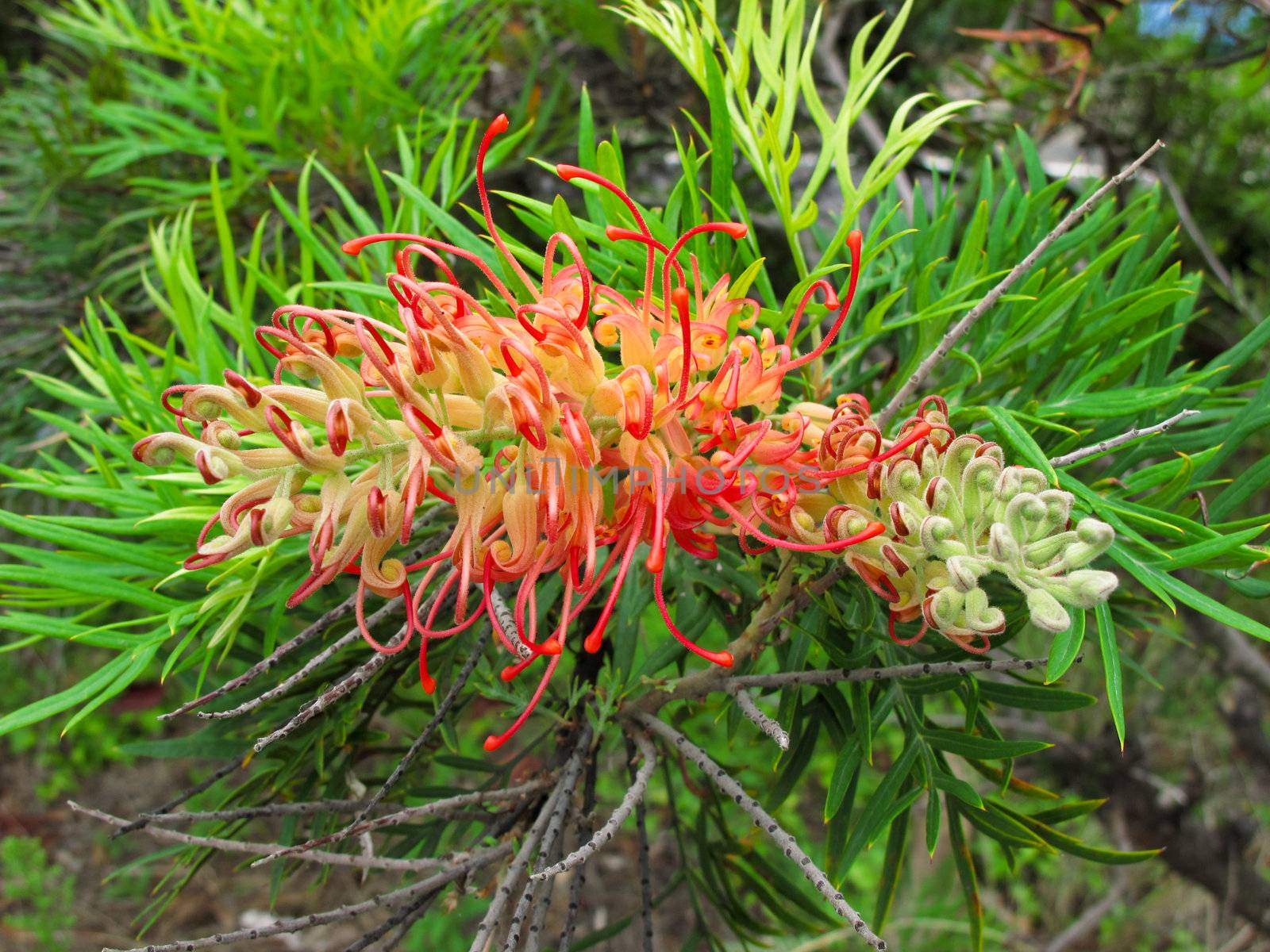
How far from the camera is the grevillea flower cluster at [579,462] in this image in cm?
37

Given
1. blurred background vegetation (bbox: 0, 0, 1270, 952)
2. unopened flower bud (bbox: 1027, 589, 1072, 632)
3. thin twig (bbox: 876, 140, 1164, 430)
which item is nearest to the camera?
unopened flower bud (bbox: 1027, 589, 1072, 632)

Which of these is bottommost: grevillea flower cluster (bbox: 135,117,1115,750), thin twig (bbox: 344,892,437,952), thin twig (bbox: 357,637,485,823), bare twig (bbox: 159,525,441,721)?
thin twig (bbox: 344,892,437,952)

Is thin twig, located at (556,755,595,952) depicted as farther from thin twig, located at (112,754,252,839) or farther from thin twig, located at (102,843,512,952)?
thin twig, located at (112,754,252,839)

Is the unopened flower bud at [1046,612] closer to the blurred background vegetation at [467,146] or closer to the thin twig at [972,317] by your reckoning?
the thin twig at [972,317]

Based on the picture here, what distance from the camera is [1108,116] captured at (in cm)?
125

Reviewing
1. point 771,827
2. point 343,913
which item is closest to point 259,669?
point 343,913

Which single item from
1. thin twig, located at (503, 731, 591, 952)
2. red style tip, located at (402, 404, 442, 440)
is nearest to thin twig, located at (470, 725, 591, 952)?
thin twig, located at (503, 731, 591, 952)

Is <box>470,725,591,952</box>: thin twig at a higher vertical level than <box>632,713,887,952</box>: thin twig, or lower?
lower

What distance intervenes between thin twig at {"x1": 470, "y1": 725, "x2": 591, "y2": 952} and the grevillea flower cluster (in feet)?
0.32

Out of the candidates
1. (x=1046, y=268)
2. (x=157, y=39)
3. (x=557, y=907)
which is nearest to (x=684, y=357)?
(x=1046, y=268)

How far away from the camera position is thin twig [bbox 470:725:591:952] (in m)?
0.44

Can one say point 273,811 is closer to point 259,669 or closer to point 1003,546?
point 259,669

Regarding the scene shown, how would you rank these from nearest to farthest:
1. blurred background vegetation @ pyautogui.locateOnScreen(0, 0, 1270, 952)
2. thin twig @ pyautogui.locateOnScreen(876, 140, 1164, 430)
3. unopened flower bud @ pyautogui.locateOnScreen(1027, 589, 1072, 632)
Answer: unopened flower bud @ pyautogui.locateOnScreen(1027, 589, 1072, 632) → thin twig @ pyautogui.locateOnScreen(876, 140, 1164, 430) → blurred background vegetation @ pyautogui.locateOnScreen(0, 0, 1270, 952)

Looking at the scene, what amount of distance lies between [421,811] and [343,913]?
0.22 ft
